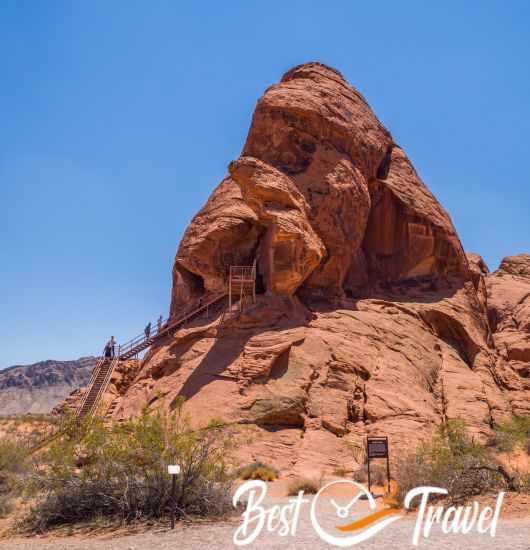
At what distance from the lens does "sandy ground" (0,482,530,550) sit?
729 centimetres

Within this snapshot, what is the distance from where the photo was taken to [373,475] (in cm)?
1458

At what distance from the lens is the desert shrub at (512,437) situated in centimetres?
1789

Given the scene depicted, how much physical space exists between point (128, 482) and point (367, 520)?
4093 mm

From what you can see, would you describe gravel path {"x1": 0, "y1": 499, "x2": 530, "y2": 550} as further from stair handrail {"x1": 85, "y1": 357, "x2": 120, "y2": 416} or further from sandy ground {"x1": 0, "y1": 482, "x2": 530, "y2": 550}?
stair handrail {"x1": 85, "y1": 357, "x2": 120, "y2": 416}

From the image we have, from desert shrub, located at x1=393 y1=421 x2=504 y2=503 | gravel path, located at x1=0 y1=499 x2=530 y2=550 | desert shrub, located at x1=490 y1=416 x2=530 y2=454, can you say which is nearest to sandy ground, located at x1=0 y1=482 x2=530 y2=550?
gravel path, located at x1=0 y1=499 x2=530 y2=550

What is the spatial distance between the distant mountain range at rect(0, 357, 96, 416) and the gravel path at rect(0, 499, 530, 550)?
3225 inches

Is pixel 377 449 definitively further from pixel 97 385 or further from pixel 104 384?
pixel 97 385

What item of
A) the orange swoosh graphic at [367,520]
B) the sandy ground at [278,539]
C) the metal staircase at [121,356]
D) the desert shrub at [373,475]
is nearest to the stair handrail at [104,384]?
the metal staircase at [121,356]

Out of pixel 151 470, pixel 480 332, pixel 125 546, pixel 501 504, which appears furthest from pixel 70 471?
pixel 480 332

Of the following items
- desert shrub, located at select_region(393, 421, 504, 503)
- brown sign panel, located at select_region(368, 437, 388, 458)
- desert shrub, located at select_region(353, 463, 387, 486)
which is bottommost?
desert shrub, located at select_region(353, 463, 387, 486)

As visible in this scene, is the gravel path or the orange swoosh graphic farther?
the orange swoosh graphic

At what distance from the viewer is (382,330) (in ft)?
75.9

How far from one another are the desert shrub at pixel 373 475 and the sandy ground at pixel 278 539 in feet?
15.2

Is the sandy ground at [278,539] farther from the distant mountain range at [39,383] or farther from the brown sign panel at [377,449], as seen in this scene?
the distant mountain range at [39,383]
